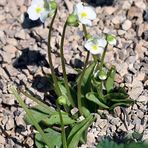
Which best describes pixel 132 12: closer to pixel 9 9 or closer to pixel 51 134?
pixel 9 9

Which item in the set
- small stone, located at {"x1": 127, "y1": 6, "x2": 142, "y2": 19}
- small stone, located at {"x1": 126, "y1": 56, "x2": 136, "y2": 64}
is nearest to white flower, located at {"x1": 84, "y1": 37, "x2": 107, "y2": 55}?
small stone, located at {"x1": 126, "y1": 56, "x2": 136, "y2": 64}

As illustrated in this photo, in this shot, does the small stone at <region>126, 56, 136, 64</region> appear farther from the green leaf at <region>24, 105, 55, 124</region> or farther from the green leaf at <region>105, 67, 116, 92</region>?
the green leaf at <region>24, 105, 55, 124</region>

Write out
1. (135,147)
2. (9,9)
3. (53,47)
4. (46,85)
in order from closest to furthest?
1. (135,147)
2. (46,85)
3. (53,47)
4. (9,9)

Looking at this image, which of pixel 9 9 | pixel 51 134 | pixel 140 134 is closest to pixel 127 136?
pixel 140 134

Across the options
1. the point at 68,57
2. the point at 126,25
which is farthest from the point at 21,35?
the point at 126,25

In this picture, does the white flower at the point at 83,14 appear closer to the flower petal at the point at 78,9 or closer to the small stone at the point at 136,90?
the flower petal at the point at 78,9

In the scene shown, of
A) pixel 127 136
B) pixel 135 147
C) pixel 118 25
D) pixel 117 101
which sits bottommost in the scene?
pixel 127 136

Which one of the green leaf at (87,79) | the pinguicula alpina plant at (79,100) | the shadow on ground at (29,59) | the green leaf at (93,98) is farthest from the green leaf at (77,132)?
the shadow on ground at (29,59)
